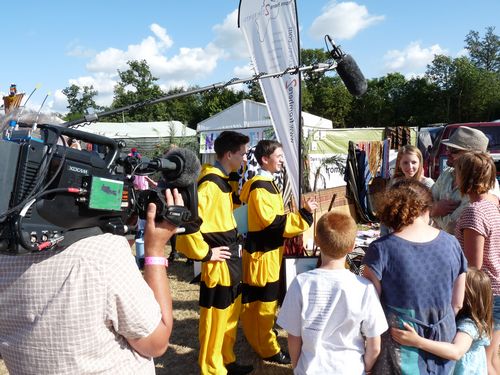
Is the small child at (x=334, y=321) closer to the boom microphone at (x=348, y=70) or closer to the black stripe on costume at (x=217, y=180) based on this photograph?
the boom microphone at (x=348, y=70)

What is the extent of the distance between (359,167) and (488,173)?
686 cm

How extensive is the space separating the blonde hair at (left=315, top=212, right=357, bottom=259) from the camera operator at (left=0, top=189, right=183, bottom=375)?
1.02 m

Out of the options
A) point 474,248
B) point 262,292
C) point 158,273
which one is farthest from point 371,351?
point 262,292

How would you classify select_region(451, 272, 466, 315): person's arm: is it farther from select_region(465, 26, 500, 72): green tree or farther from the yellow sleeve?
select_region(465, 26, 500, 72): green tree

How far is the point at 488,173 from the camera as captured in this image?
2.46 meters

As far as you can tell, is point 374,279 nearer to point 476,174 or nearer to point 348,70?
point 476,174

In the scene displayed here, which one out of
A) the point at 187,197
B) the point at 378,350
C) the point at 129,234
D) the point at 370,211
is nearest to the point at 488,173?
the point at 378,350

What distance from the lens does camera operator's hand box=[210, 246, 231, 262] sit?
3.00 m

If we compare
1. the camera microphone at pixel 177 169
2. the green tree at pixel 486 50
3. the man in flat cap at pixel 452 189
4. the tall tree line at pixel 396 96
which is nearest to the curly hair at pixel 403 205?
the man in flat cap at pixel 452 189

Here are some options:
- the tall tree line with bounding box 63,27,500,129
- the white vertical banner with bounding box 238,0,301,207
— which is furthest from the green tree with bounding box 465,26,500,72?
the white vertical banner with bounding box 238,0,301,207

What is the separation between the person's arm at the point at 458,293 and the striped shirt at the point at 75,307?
5.09 feet

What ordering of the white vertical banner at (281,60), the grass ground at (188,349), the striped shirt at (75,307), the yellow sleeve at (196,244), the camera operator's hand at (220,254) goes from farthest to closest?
the white vertical banner at (281,60) → the grass ground at (188,349) → the camera operator's hand at (220,254) → the yellow sleeve at (196,244) → the striped shirt at (75,307)

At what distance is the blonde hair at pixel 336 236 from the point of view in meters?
2.11

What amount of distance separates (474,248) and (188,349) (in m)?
2.75
